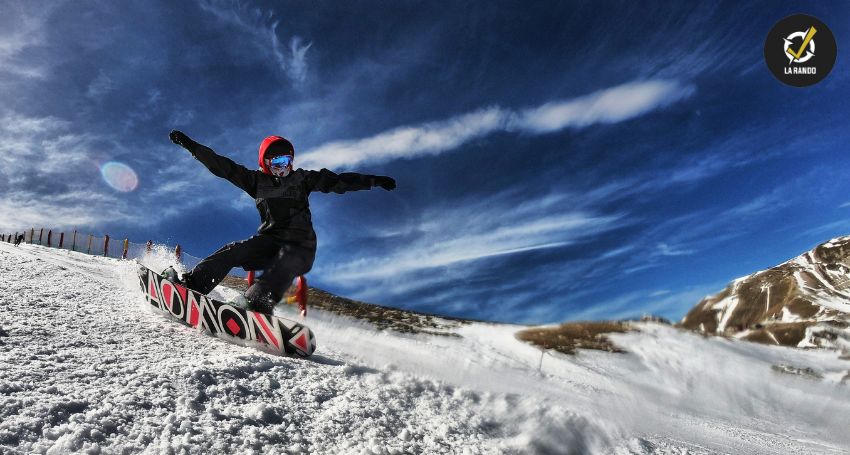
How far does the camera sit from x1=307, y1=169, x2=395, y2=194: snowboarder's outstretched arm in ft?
21.0

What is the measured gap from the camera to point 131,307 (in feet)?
19.0

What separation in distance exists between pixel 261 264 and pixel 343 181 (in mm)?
1526

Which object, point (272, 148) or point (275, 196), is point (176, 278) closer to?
point (275, 196)

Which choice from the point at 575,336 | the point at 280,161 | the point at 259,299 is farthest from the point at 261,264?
the point at 575,336

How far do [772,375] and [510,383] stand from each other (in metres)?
24.3

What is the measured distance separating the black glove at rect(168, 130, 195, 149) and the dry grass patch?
39.2 feet

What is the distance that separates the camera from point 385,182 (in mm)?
6945

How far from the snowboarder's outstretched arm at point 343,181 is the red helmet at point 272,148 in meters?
0.43

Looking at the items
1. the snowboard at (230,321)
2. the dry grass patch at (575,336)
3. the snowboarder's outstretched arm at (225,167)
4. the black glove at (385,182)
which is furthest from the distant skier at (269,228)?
the dry grass patch at (575,336)

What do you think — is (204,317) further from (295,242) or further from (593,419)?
(593,419)

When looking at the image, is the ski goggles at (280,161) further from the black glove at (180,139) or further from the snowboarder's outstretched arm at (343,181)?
the black glove at (180,139)

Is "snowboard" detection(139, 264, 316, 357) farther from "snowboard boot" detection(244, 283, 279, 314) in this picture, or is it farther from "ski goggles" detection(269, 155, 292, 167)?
"ski goggles" detection(269, 155, 292, 167)

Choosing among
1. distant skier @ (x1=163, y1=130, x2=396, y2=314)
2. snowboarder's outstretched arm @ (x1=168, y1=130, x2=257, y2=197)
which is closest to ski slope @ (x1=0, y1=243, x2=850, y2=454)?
distant skier @ (x1=163, y1=130, x2=396, y2=314)

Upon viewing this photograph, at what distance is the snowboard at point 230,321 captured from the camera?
4.61 m
